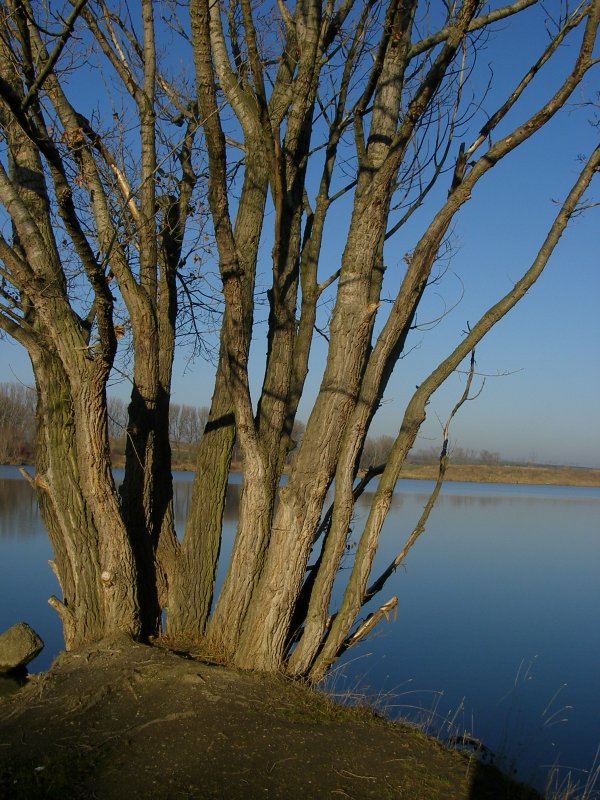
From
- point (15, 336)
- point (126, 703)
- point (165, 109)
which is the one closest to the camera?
point (126, 703)

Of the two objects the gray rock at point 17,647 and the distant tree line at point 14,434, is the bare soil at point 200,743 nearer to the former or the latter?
the gray rock at point 17,647

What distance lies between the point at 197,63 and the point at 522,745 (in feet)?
19.4

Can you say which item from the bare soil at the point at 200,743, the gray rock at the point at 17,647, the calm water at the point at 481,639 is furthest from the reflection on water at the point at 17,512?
the bare soil at the point at 200,743

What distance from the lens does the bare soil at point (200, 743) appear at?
Answer: 329 cm

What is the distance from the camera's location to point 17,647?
6492 millimetres

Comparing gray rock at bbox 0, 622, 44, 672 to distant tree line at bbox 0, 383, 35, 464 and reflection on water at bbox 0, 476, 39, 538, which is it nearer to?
reflection on water at bbox 0, 476, 39, 538

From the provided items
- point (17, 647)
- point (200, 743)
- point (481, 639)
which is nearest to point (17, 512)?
point (481, 639)

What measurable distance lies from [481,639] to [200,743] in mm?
7078

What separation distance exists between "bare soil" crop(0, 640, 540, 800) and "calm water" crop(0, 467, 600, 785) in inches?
47.2

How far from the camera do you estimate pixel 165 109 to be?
6875 millimetres

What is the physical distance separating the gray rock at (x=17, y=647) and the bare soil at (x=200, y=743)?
6.53 ft

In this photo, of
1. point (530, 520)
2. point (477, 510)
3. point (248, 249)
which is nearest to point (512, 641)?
point (248, 249)

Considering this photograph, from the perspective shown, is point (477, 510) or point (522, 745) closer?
point (522, 745)

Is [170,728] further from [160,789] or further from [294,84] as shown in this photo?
[294,84]
